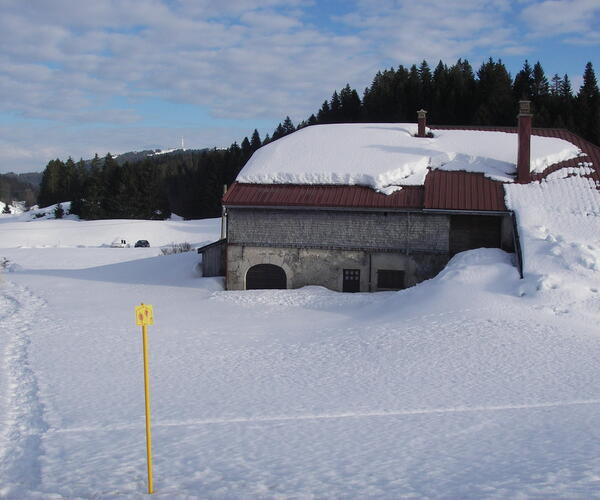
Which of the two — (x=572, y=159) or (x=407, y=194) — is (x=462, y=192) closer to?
(x=407, y=194)

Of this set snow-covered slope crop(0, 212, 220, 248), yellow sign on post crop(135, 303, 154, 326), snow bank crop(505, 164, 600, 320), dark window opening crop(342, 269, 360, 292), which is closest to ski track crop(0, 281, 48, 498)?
yellow sign on post crop(135, 303, 154, 326)

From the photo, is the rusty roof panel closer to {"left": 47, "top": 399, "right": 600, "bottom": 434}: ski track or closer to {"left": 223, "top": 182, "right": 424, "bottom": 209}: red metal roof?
{"left": 223, "top": 182, "right": 424, "bottom": 209}: red metal roof

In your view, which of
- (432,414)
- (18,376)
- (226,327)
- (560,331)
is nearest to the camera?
(432,414)

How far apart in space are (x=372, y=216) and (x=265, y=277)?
5.04m

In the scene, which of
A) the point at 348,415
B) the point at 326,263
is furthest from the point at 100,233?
the point at 348,415

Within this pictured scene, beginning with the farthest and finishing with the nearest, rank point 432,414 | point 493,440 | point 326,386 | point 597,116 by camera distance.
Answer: point 597,116, point 326,386, point 432,414, point 493,440

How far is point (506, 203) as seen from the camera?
23156mm

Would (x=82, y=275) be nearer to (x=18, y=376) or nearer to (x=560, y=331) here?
(x=18, y=376)

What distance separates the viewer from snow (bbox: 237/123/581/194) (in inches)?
990

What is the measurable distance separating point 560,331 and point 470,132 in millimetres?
15803

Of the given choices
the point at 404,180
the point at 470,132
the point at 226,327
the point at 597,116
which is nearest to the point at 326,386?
the point at 226,327

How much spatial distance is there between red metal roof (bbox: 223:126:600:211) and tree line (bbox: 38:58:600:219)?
32756 millimetres

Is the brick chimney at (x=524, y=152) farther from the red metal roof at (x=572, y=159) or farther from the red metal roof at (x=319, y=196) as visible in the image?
the red metal roof at (x=319, y=196)

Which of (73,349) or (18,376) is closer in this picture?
(18,376)
